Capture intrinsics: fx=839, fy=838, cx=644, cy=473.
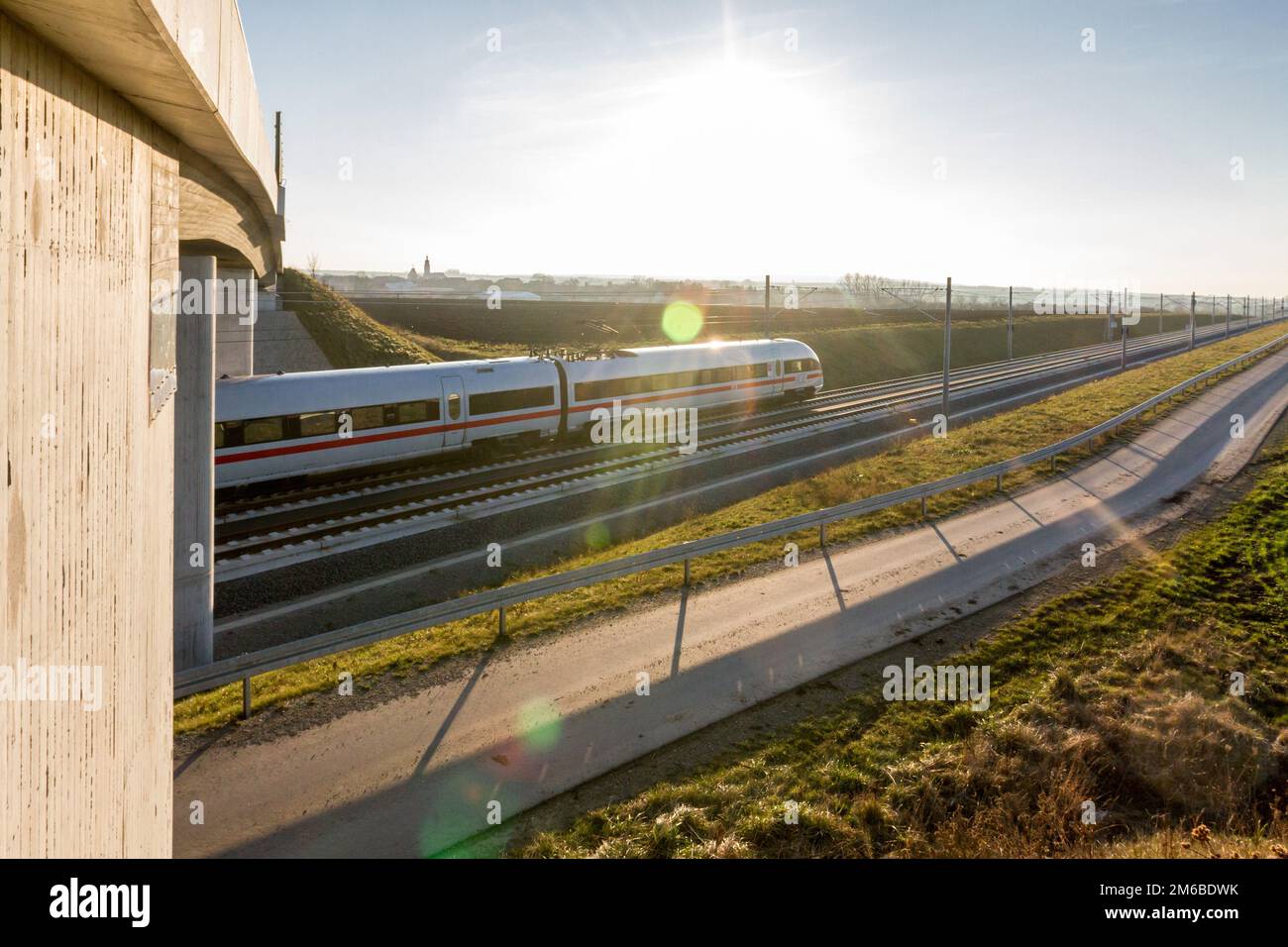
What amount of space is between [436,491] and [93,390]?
1944 centimetres

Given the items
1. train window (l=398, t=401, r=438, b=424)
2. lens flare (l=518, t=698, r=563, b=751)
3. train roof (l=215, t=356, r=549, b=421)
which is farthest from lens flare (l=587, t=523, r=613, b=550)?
lens flare (l=518, t=698, r=563, b=751)

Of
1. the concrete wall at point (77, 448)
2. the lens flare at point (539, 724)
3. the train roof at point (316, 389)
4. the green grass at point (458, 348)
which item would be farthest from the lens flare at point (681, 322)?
the concrete wall at point (77, 448)

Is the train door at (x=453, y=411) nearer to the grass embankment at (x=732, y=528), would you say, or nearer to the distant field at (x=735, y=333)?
the grass embankment at (x=732, y=528)

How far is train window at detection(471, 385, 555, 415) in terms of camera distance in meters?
25.6

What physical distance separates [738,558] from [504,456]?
1255cm

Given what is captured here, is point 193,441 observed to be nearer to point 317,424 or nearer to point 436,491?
point 317,424

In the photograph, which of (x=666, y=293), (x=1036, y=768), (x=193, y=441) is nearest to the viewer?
(x=1036, y=768)

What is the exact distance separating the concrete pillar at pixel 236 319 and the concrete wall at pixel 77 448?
452 inches

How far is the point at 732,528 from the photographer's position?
19.8 m

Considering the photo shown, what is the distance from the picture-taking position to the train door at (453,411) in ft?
80.8

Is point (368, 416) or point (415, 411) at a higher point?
point (415, 411)

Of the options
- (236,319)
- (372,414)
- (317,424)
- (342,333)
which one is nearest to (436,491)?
(372,414)

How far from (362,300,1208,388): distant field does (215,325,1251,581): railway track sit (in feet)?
46.5
